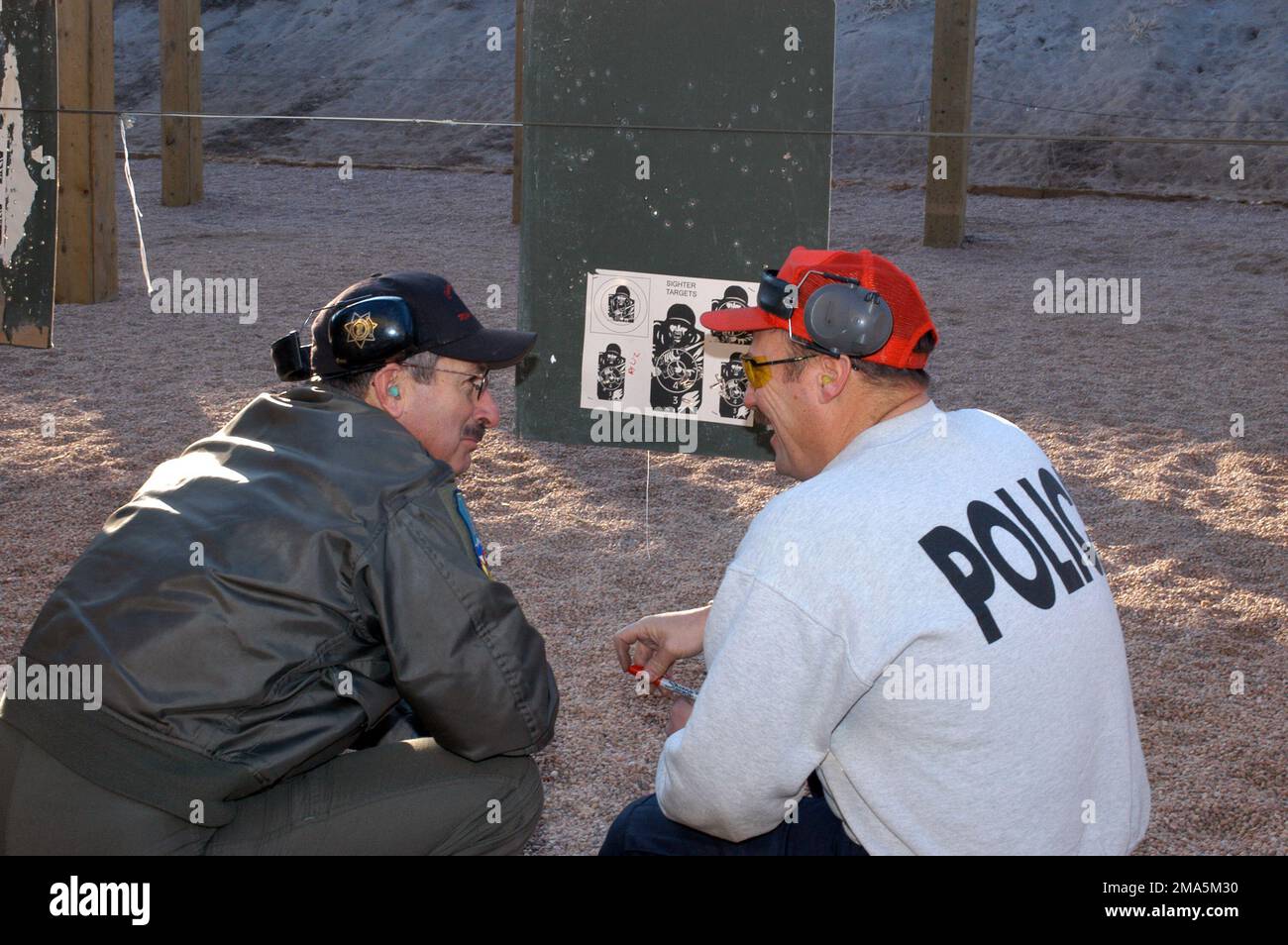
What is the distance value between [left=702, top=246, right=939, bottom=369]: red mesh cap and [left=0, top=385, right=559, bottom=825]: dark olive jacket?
1.95 ft

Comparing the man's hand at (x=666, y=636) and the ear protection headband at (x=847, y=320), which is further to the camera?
the man's hand at (x=666, y=636)

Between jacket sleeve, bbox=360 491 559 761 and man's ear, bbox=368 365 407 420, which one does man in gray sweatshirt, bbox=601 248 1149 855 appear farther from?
man's ear, bbox=368 365 407 420

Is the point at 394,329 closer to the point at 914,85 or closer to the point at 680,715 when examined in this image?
the point at 680,715

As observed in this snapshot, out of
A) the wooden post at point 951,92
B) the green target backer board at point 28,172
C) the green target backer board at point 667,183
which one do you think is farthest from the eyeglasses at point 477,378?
the wooden post at point 951,92

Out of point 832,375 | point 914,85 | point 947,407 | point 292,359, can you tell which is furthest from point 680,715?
point 914,85

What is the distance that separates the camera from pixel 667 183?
4.71 m

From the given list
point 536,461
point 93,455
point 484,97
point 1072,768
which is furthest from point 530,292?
point 484,97

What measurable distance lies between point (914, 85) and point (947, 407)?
442 inches

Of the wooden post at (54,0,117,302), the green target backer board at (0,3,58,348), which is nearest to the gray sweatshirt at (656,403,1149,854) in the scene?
the green target backer board at (0,3,58,348)

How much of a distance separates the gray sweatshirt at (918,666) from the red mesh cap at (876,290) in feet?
0.38

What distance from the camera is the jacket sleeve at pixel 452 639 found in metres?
1.96

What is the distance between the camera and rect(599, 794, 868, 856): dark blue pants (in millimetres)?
1962

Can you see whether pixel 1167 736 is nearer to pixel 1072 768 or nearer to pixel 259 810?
pixel 1072 768

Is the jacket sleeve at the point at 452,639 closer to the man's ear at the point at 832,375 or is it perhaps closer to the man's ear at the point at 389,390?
the man's ear at the point at 389,390
